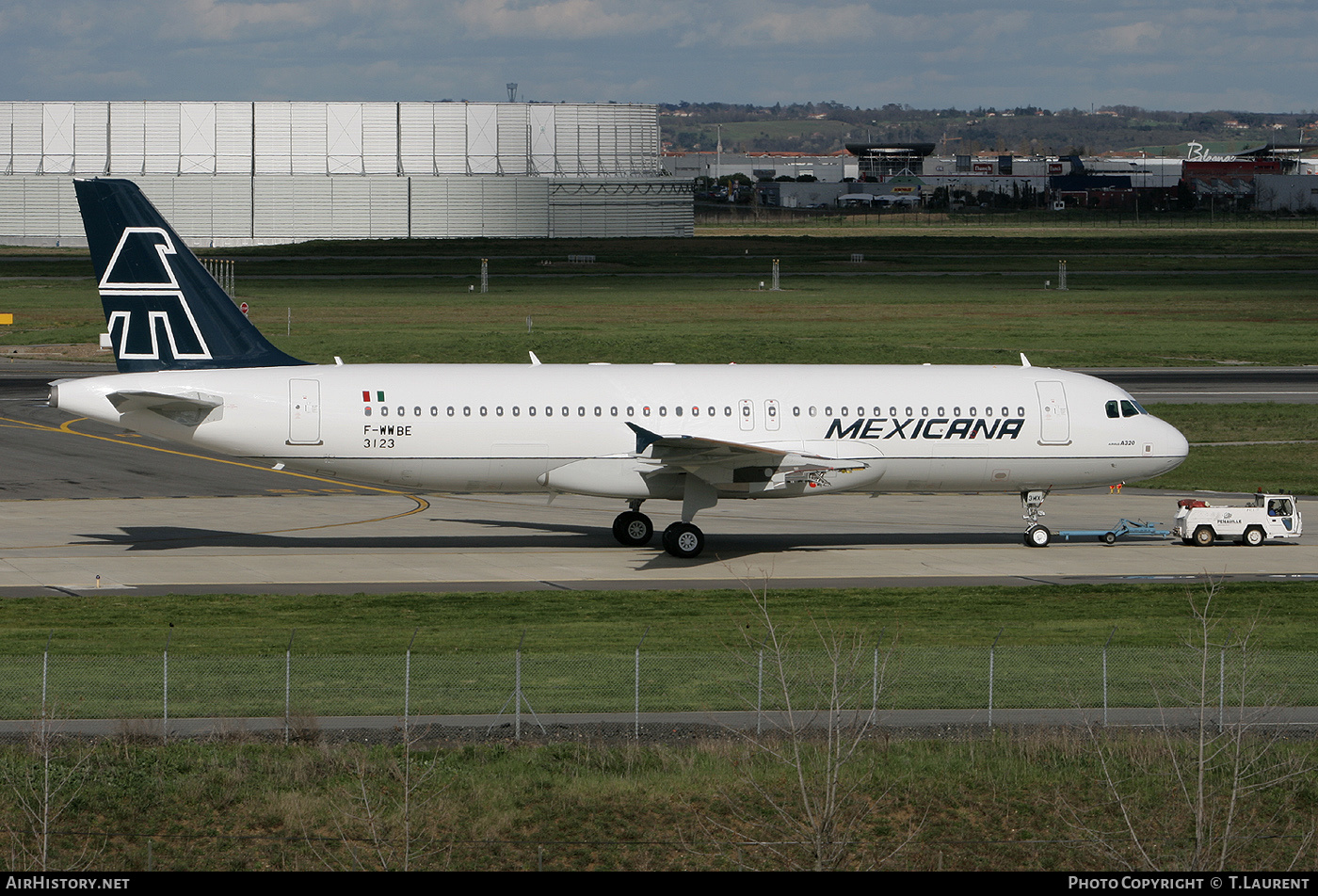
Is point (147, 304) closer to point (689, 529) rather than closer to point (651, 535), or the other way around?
point (651, 535)

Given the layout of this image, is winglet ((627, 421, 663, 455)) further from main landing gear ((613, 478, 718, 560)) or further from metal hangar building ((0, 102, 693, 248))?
metal hangar building ((0, 102, 693, 248))

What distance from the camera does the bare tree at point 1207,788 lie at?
21.7m

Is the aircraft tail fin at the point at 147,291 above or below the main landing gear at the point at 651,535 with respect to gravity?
above

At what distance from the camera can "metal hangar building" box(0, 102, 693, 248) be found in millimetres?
180625

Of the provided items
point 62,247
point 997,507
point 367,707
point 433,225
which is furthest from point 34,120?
point 367,707

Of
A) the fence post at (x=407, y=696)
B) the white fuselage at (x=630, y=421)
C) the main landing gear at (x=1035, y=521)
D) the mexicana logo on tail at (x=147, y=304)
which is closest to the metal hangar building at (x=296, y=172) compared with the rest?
the mexicana logo on tail at (x=147, y=304)

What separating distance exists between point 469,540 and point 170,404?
10.2m

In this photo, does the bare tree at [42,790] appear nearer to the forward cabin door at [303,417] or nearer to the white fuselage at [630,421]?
the forward cabin door at [303,417]

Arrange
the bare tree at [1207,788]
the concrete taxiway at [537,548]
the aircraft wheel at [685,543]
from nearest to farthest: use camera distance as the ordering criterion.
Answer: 1. the bare tree at [1207,788]
2. the concrete taxiway at [537,548]
3. the aircraft wheel at [685,543]

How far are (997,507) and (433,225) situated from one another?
14149 cm

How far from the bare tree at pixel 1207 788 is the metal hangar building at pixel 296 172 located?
542ft

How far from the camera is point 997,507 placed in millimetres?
52656

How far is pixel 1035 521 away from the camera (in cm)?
4488

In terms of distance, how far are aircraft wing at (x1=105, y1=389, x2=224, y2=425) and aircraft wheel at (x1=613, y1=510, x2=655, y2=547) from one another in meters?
12.1
